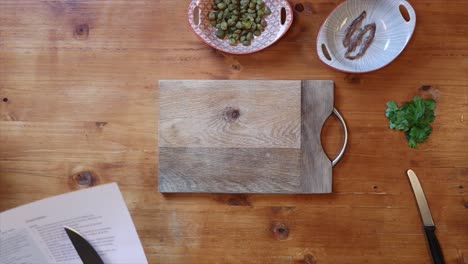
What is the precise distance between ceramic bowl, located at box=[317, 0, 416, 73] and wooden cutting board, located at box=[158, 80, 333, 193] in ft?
0.20

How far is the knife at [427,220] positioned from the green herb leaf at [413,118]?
73mm

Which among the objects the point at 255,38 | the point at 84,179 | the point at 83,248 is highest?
the point at 255,38

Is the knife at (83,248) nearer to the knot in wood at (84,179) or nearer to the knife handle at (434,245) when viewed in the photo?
the knot in wood at (84,179)

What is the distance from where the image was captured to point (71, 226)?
83cm

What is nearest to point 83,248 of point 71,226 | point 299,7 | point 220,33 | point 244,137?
point 71,226

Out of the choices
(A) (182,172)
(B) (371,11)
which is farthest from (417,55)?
(A) (182,172)

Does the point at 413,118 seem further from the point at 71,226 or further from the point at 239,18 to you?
the point at 71,226

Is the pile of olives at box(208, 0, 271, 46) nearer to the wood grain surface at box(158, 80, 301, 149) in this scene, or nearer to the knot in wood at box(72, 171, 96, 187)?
the wood grain surface at box(158, 80, 301, 149)

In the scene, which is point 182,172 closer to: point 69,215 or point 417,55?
point 69,215

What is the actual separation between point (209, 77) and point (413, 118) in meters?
0.42

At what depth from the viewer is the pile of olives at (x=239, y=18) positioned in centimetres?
82

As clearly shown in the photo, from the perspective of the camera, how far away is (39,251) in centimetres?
84

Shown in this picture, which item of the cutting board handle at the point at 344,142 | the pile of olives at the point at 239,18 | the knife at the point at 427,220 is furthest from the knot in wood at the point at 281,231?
the pile of olives at the point at 239,18

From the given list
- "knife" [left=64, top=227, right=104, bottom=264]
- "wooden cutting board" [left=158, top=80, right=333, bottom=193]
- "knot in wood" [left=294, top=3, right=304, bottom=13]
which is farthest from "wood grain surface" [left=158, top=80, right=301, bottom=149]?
"knife" [left=64, top=227, right=104, bottom=264]
